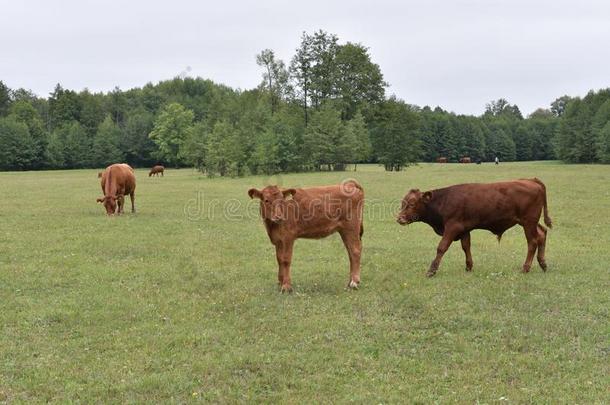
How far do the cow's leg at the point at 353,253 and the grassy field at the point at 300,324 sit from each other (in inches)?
10.3

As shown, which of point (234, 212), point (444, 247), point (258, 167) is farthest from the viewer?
point (258, 167)

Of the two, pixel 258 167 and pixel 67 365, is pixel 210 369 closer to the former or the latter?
pixel 67 365

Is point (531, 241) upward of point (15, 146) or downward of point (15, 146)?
downward

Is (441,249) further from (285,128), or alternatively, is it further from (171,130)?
(171,130)

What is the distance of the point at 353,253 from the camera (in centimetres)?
1090

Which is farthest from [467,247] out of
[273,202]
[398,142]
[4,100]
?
[4,100]

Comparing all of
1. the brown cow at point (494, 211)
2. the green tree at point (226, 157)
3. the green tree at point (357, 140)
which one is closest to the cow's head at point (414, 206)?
the brown cow at point (494, 211)

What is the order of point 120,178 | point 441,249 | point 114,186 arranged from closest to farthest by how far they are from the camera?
1. point 441,249
2. point 114,186
3. point 120,178

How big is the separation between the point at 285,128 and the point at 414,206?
60.3 meters

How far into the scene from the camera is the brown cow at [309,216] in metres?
10.4

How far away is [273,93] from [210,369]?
85.2 m

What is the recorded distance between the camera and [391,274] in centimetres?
1191

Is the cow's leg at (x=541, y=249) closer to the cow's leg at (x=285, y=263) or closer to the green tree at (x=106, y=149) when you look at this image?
the cow's leg at (x=285, y=263)

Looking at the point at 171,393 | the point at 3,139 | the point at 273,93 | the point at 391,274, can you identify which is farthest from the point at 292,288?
the point at 3,139
